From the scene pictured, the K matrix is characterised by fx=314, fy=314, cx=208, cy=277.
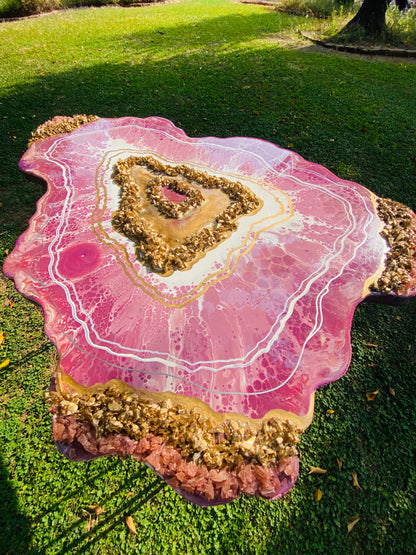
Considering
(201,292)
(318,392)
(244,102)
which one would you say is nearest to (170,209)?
(201,292)

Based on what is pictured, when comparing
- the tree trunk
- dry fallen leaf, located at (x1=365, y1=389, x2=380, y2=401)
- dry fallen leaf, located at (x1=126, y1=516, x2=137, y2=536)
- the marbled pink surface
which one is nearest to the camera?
the marbled pink surface

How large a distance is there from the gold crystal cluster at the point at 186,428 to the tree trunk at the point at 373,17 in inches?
430

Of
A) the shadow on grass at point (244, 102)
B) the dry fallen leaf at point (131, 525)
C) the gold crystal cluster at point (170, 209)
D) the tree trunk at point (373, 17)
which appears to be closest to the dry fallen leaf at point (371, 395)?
the gold crystal cluster at point (170, 209)

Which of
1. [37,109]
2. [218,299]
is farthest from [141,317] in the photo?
[37,109]

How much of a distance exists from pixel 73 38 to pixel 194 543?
39.6 feet

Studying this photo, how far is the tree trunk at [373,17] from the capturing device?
8250 millimetres

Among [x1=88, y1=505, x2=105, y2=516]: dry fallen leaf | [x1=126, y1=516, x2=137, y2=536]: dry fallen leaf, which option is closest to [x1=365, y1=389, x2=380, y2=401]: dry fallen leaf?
[x1=126, y1=516, x2=137, y2=536]: dry fallen leaf

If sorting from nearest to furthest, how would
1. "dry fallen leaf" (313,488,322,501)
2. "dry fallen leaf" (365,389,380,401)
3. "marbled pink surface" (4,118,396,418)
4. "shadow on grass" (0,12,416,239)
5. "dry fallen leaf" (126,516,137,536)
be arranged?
"marbled pink surface" (4,118,396,418), "dry fallen leaf" (126,516,137,536), "dry fallen leaf" (313,488,322,501), "dry fallen leaf" (365,389,380,401), "shadow on grass" (0,12,416,239)

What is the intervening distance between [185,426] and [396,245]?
2077 mm

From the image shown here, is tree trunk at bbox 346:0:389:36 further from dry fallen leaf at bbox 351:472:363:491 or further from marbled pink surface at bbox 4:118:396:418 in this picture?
dry fallen leaf at bbox 351:472:363:491

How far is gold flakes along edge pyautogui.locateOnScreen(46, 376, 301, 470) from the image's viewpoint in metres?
1.56

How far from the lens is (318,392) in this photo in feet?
8.91

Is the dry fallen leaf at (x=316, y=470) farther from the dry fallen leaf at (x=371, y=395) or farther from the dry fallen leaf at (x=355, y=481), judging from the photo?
the dry fallen leaf at (x=371, y=395)

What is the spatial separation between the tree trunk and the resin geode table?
835 centimetres
